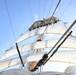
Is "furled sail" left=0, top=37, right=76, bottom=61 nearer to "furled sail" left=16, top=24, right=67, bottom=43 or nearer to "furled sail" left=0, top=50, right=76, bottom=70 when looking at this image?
"furled sail" left=0, top=50, right=76, bottom=70

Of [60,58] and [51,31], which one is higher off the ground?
[51,31]

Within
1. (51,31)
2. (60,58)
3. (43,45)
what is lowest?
(60,58)

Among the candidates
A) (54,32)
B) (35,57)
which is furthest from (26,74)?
(54,32)

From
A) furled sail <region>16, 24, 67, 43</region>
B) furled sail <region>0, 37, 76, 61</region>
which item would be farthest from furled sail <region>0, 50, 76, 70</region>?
furled sail <region>16, 24, 67, 43</region>

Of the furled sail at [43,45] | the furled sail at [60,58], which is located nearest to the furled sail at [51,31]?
the furled sail at [43,45]

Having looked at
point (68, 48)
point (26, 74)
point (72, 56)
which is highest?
point (68, 48)

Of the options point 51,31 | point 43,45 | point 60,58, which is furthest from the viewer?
point 51,31

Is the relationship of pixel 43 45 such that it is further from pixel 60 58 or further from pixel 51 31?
pixel 60 58

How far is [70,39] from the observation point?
20500mm

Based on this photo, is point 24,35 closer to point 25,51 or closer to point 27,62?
point 25,51

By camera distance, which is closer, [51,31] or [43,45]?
[43,45]

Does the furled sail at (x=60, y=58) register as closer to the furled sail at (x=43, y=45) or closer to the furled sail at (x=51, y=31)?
the furled sail at (x=43, y=45)

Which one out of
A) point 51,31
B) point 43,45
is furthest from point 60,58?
point 51,31

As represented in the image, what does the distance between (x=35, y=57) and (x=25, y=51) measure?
3679mm
